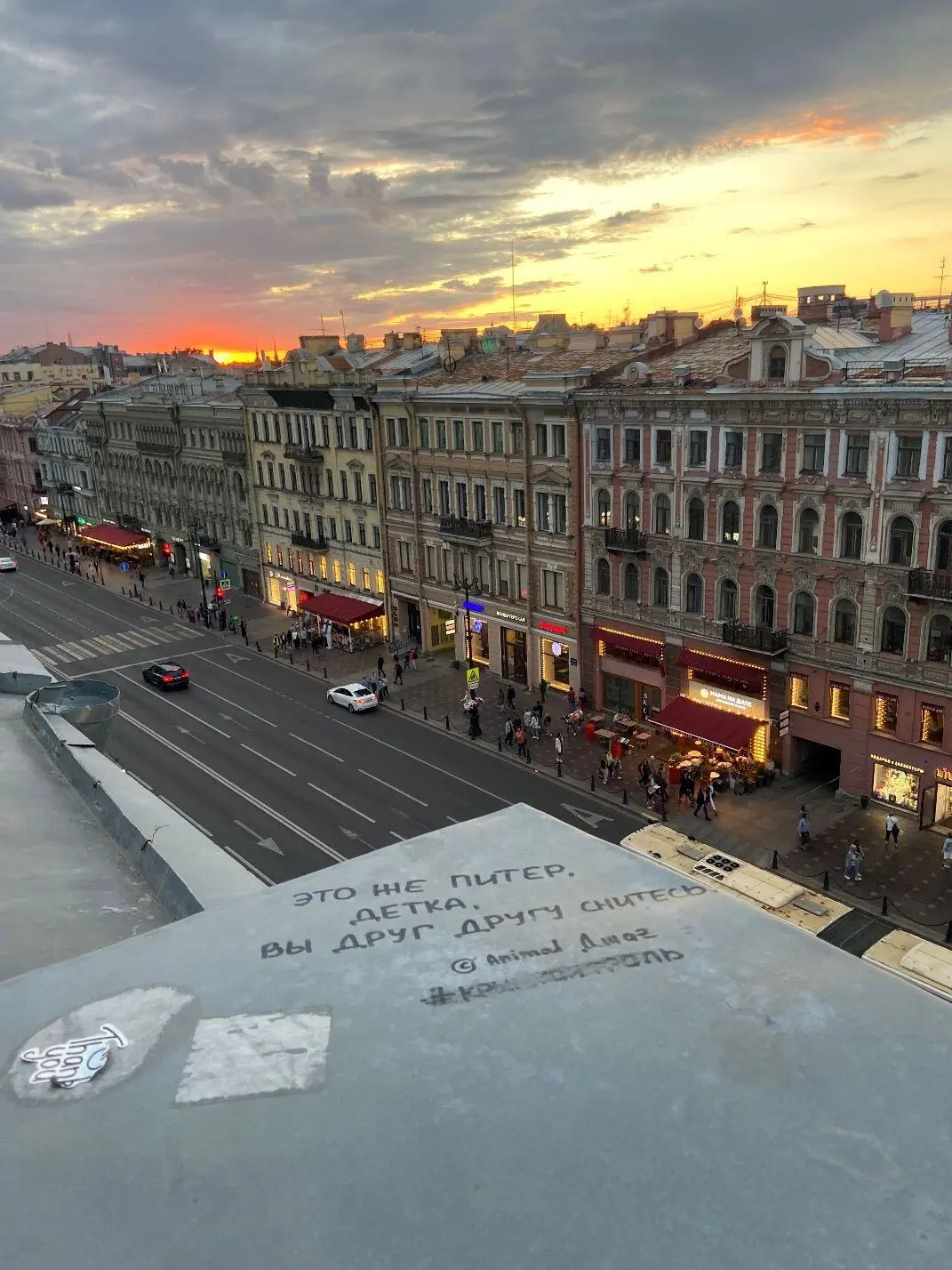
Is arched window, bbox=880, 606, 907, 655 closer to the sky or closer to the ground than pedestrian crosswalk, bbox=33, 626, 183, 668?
closer to the sky

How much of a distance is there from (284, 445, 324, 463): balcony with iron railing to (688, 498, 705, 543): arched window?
28.6 meters

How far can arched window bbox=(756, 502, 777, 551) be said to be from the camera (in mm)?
33594

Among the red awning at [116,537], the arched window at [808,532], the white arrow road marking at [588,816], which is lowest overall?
the white arrow road marking at [588,816]

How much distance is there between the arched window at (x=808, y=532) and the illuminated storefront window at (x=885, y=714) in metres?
5.54

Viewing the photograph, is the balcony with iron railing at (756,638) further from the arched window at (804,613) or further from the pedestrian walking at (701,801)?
the pedestrian walking at (701,801)

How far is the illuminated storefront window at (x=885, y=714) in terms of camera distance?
31.5m

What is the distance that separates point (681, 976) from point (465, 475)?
41.0m

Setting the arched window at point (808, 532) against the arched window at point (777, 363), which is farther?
the arched window at point (808, 532)

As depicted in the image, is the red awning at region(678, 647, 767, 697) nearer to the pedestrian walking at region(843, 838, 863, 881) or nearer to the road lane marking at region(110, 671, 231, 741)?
the pedestrian walking at region(843, 838, 863, 881)

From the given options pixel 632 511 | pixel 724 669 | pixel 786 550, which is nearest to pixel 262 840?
pixel 724 669

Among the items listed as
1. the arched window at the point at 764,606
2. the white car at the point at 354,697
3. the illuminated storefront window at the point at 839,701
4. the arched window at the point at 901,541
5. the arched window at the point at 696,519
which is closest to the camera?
the arched window at the point at 901,541

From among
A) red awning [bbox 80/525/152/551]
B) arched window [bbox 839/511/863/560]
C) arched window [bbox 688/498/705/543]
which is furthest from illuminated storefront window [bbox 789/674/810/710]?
red awning [bbox 80/525/152/551]

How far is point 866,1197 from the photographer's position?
18.1 feet

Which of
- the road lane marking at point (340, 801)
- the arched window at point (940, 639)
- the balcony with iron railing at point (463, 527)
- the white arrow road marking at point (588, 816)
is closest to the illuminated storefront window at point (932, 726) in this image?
the arched window at point (940, 639)
